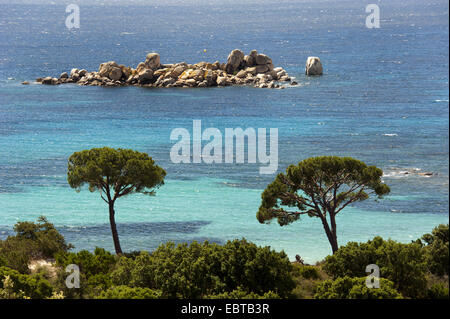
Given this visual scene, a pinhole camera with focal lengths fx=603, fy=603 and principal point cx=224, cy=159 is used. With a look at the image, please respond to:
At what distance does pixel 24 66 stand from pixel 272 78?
7200cm

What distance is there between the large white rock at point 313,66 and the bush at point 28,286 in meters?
109

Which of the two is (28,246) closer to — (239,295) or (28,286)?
(28,286)

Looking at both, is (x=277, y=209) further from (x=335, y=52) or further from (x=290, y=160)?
(x=335, y=52)

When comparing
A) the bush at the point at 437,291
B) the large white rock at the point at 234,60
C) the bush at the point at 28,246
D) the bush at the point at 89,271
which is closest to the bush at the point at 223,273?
the bush at the point at 89,271

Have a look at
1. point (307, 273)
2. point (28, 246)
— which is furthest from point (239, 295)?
point (28, 246)

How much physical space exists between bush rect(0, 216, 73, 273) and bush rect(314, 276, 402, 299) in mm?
14789

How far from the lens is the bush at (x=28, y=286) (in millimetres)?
25234

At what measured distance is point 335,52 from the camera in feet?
583

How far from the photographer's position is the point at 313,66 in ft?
426

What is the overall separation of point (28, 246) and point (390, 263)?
1887 centimetres

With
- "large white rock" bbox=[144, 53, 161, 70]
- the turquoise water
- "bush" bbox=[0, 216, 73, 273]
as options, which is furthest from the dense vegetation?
"large white rock" bbox=[144, 53, 161, 70]

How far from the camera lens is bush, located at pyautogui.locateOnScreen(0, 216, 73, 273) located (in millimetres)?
29375

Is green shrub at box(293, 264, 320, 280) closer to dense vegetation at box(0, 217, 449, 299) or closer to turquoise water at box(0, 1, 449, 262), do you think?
dense vegetation at box(0, 217, 449, 299)
